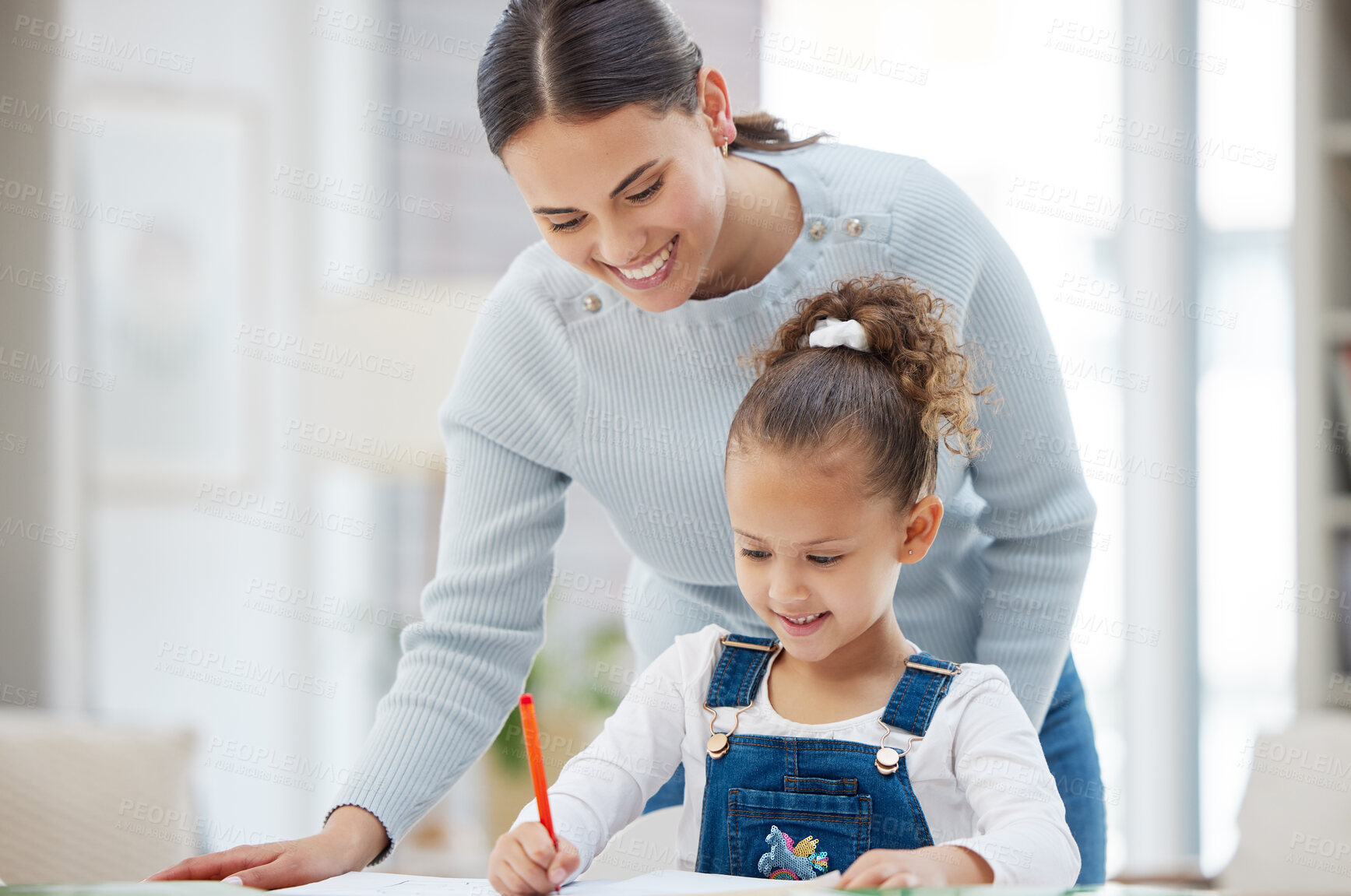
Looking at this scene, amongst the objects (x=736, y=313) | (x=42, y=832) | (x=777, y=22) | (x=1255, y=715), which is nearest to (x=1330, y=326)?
(x=1255, y=715)

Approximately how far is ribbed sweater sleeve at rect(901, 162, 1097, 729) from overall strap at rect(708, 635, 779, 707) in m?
0.25

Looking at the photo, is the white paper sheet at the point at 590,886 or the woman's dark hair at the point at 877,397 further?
the woman's dark hair at the point at 877,397

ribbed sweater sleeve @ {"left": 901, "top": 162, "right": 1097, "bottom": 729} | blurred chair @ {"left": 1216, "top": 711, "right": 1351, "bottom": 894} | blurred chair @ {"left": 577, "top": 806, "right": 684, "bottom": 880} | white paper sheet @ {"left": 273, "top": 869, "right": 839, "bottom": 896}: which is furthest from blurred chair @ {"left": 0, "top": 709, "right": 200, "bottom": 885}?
blurred chair @ {"left": 1216, "top": 711, "right": 1351, "bottom": 894}

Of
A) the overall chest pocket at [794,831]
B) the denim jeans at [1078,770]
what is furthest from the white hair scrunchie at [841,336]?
the denim jeans at [1078,770]

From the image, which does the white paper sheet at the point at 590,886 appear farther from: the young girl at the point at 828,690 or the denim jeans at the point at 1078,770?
the denim jeans at the point at 1078,770

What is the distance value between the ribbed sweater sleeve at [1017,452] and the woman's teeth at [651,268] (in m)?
0.22

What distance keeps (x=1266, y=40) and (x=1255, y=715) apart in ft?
5.06

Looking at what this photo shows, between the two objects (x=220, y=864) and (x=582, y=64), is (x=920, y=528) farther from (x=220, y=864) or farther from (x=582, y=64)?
(x=220, y=864)

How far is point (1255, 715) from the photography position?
2.79 meters

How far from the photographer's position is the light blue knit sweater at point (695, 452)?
3.54 feet

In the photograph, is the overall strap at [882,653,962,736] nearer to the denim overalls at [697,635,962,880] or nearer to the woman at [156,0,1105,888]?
the denim overalls at [697,635,962,880]

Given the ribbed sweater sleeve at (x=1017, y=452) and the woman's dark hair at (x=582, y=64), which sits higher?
the woman's dark hair at (x=582, y=64)

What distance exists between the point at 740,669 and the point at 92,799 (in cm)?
144

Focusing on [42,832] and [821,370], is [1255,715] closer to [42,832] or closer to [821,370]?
[821,370]
